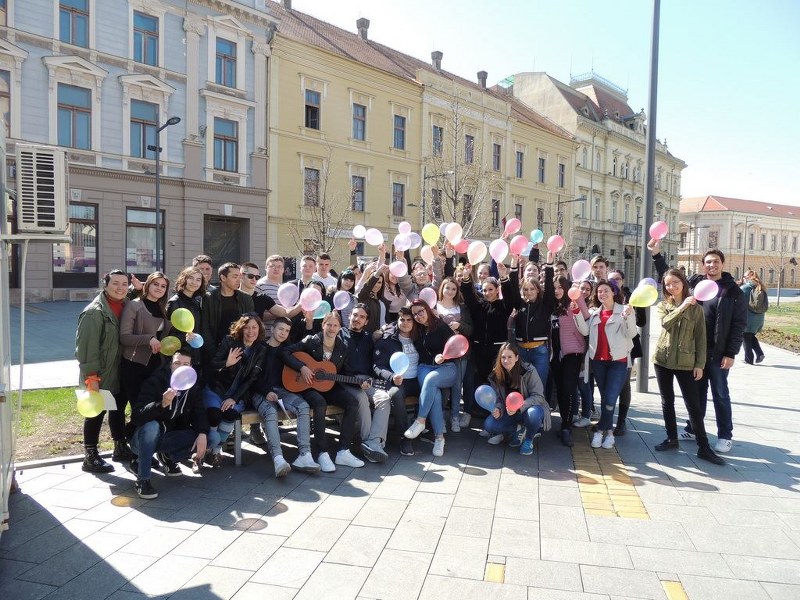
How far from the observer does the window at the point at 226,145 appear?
79.4ft

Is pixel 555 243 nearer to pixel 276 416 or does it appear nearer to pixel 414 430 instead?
pixel 414 430

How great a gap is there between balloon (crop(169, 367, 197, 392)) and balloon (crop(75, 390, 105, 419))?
547 mm

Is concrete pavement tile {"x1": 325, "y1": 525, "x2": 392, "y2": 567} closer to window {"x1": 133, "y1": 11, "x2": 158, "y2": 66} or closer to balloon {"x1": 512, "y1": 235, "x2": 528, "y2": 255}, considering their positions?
balloon {"x1": 512, "y1": 235, "x2": 528, "y2": 255}

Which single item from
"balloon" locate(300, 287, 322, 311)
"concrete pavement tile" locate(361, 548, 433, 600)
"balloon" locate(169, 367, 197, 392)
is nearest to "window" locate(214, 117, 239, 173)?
"balloon" locate(300, 287, 322, 311)

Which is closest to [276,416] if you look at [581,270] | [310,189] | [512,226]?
[581,270]

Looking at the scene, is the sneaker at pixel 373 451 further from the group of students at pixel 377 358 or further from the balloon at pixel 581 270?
the balloon at pixel 581 270

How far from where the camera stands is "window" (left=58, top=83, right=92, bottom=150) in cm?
2016

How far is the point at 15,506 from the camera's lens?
441cm

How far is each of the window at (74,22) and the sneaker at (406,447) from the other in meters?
21.5

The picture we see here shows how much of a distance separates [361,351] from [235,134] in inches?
840

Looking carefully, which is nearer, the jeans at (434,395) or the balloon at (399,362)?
the balloon at (399,362)

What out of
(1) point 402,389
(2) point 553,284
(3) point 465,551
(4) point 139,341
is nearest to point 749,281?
(2) point 553,284

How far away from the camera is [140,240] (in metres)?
22.3

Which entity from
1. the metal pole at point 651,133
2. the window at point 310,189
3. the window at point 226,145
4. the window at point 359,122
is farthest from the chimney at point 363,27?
the metal pole at point 651,133
